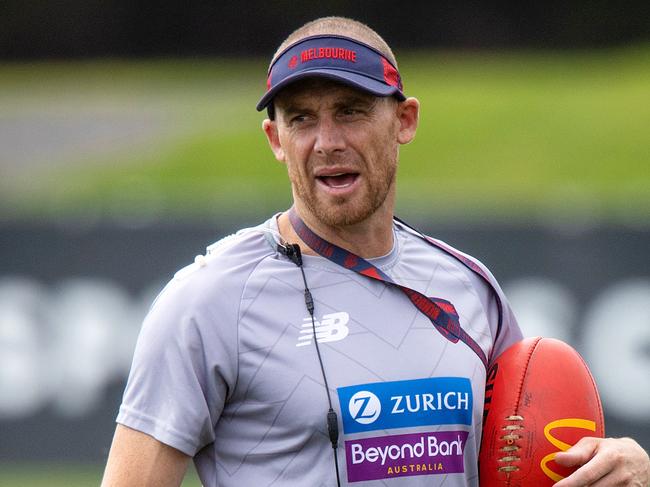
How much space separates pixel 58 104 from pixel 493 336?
10535 mm

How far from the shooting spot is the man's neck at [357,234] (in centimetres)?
310

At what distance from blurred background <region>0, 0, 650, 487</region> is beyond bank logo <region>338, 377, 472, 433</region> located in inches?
204

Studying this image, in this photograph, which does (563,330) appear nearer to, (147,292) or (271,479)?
(147,292)

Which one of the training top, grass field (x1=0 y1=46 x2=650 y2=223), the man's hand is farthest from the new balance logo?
grass field (x1=0 y1=46 x2=650 y2=223)

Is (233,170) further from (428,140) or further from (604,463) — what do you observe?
(604,463)

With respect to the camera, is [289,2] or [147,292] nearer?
[147,292]

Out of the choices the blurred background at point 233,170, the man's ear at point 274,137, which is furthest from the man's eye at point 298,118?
the blurred background at point 233,170

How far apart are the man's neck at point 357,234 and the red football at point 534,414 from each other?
1.45 feet

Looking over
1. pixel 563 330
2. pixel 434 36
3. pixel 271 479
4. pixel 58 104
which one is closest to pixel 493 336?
pixel 271 479

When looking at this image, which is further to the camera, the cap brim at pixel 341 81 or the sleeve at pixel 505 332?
the sleeve at pixel 505 332

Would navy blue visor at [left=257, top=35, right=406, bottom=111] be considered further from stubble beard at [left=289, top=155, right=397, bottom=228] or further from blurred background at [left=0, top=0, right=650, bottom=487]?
blurred background at [left=0, top=0, right=650, bottom=487]

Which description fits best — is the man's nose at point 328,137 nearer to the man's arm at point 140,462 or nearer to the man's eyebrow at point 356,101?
the man's eyebrow at point 356,101

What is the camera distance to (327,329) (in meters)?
2.95

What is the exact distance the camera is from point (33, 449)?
8.33 m
